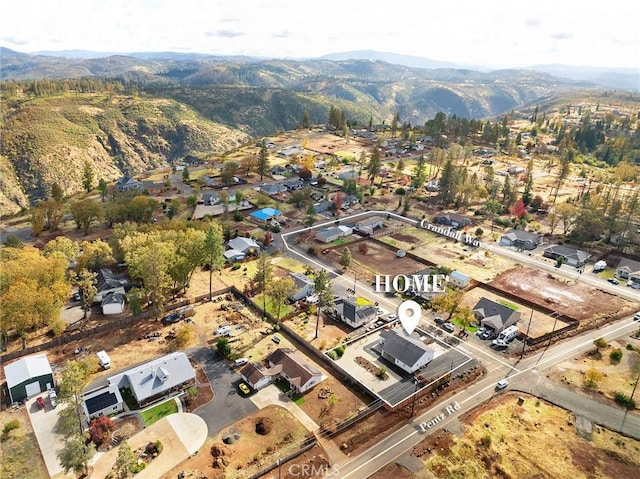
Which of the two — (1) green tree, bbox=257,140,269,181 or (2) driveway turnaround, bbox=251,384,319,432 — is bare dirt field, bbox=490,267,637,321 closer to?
(2) driveway turnaround, bbox=251,384,319,432

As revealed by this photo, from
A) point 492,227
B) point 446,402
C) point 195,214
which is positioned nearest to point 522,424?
point 446,402

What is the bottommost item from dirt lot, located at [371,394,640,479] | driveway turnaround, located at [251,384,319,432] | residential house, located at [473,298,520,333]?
driveway turnaround, located at [251,384,319,432]

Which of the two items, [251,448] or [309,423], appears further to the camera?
[309,423]

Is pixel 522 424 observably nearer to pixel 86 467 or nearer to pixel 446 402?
pixel 446 402

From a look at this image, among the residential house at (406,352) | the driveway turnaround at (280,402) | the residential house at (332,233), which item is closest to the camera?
the driveway turnaround at (280,402)

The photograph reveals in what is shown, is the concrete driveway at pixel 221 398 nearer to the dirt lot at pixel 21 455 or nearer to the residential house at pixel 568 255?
the dirt lot at pixel 21 455

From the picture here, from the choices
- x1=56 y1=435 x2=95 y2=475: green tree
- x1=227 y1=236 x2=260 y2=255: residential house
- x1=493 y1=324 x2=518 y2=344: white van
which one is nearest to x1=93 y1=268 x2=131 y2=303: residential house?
x1=227 y1=236 x2=260 y2=255: residential house

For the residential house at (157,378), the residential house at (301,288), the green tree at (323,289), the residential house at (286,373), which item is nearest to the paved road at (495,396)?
the residential house at (286,373)
